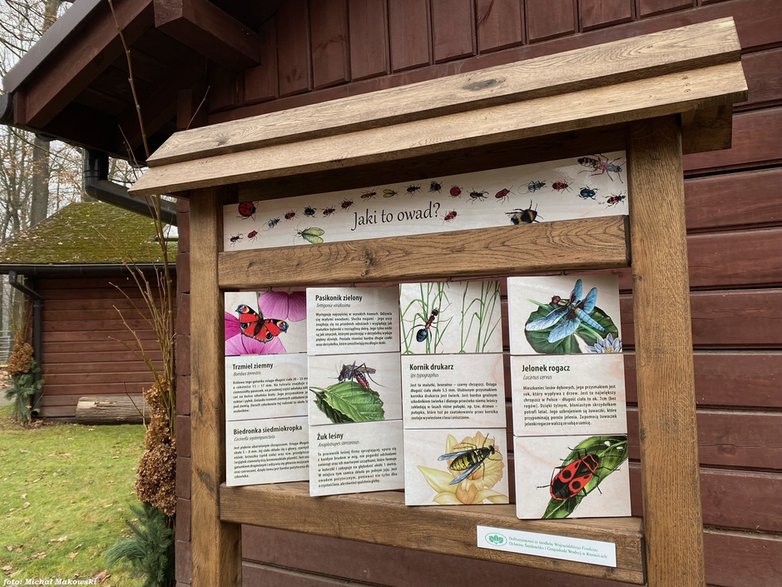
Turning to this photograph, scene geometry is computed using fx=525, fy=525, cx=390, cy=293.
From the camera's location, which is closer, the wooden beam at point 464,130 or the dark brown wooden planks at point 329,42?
the wooden beam at point 464,130

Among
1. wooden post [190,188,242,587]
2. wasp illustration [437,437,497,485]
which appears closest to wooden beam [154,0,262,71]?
wooden post [190,188,242,587]

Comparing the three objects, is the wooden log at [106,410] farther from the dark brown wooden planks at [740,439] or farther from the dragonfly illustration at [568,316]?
Answer: the dragonfly illustration at [568,316]

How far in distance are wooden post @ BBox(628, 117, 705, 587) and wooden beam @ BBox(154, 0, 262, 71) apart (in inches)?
78.7

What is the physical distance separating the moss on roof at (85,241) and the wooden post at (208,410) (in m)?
7.11

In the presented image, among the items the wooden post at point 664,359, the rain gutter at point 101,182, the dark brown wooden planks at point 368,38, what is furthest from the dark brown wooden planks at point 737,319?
the rain gutter at point 101,182

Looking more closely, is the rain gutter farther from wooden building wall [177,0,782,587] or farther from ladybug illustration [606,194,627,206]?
ladybug illustration [606,194,627,206]

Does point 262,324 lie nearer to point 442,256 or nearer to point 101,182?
point 442,256

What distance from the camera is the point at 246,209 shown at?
1629 mm

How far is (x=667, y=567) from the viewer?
1.16 meters

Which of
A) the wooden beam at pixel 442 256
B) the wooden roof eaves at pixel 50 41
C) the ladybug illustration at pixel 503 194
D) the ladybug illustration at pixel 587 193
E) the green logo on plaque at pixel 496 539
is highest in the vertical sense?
the wooden roof eaves at pixel 50 41

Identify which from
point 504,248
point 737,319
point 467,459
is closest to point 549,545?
point 467,459

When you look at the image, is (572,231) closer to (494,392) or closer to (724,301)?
(494,392)

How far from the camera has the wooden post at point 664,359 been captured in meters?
1.15

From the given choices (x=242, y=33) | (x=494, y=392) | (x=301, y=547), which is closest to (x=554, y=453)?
(x=494, y=392)
